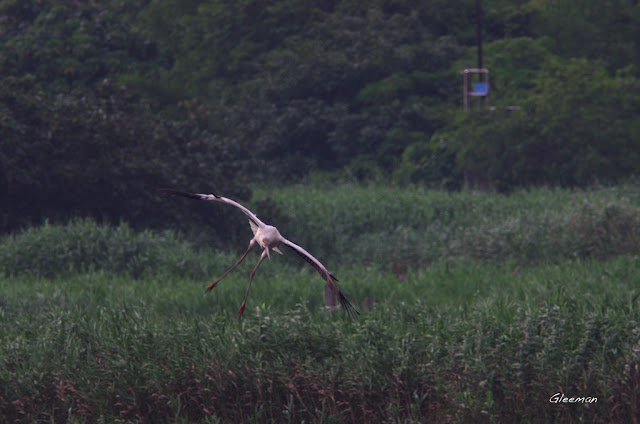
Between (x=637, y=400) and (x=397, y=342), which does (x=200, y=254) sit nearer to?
(x=397, y=342)

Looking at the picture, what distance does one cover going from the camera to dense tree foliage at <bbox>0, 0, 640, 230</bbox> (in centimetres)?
1447

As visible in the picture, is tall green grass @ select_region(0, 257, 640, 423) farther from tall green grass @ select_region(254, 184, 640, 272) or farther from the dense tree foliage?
the dense tree foliage

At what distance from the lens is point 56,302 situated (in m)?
9.61

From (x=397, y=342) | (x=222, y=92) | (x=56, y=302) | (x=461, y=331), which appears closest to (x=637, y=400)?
(x=461, y=331)

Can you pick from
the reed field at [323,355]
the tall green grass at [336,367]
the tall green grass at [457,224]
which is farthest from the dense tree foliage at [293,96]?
the tall green grass at [336,367]

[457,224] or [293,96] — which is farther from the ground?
[293,96]

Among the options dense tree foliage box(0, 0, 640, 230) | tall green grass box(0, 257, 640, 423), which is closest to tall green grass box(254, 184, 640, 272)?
dense tree foliage box(0, 0, 640, 230)

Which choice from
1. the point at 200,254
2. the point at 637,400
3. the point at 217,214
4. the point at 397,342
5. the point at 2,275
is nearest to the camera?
the point at 637,400

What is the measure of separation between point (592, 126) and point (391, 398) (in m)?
14.0

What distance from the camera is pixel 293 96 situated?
24.2 m

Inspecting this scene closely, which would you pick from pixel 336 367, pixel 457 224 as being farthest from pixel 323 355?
pixel 457 224

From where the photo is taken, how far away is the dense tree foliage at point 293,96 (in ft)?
47.5

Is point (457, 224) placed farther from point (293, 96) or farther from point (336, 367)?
point (293, 96)

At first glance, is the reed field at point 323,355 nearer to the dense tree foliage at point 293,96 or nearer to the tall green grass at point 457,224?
the tall green grass at point 457,224
